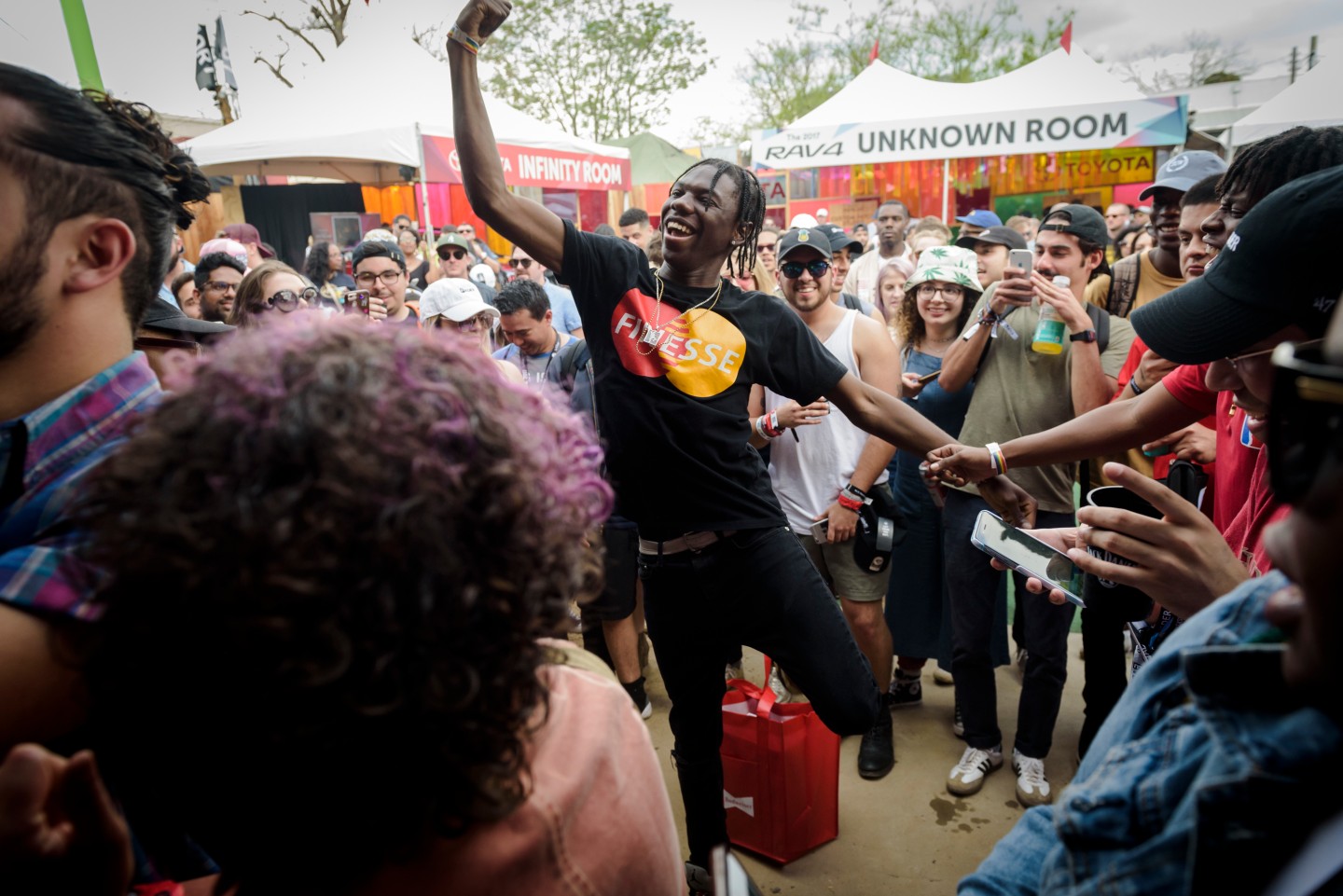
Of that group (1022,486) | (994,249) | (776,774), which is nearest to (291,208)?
(994,249)

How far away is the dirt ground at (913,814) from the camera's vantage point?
2.75 meters

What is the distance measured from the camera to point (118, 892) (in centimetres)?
83

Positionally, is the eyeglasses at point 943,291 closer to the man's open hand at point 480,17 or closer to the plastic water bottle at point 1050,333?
the plastic water bottle at point 1050,333

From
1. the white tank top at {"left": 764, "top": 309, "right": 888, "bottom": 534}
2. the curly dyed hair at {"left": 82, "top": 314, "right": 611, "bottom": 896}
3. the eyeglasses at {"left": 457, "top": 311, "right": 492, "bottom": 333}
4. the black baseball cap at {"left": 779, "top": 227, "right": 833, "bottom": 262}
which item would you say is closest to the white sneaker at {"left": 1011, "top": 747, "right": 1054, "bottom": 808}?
the white tank top at {"left": 764, "top": 309, "right": 888, "bottom": 534}

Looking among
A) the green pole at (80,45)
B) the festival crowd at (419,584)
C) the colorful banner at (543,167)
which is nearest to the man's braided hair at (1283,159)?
the festival crowd at (419,584)

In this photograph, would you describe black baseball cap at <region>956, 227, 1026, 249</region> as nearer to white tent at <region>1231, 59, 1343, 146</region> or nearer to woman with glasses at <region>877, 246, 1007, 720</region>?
woman with glasses at <region>877, 246, 1007, 720</region>

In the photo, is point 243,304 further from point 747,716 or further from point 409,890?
point 409,890

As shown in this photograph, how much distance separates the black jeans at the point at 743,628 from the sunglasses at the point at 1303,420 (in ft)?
5.47

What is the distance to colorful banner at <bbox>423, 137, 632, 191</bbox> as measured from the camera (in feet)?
29.5

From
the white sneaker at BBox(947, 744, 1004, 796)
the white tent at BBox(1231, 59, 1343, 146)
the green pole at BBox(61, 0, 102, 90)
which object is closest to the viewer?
the white sneaker at BBox(947, 744, 1004, 796)

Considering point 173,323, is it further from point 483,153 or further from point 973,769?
point 973,769

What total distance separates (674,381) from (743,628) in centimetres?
83

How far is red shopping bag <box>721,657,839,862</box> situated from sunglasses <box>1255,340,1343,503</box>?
2.09m

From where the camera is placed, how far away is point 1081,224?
375 cm
